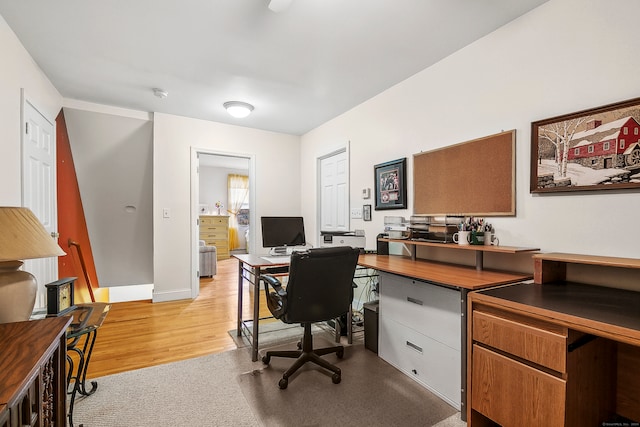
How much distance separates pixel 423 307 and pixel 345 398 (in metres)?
0.77

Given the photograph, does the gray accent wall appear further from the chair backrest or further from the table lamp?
the chair backrest

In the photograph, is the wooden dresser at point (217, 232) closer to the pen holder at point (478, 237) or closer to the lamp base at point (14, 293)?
the lamp base at point (14, 293)

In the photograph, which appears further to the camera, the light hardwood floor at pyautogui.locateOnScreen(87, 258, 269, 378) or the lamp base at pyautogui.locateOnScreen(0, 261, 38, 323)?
the light hardwood floor at pyautogui.locateOnScreen(87, 258, 269, 378)

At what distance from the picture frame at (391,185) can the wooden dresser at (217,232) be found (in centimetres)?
540

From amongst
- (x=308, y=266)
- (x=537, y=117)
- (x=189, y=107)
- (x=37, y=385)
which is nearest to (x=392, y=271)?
(x=308, y=266)

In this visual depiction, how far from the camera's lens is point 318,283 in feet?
6.41

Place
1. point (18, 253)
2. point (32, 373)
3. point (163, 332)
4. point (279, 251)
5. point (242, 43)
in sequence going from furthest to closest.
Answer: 1. point (279, 251)
2. point (163, 332)
3. point (242, 43)
4. point (18, 253)
5. point (32, 373)

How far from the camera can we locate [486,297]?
1439mm

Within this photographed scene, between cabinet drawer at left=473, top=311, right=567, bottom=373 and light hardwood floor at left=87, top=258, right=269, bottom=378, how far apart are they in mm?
2036

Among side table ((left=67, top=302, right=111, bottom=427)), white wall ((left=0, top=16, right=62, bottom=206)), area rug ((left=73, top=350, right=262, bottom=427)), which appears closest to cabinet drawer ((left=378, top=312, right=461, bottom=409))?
area rug ((left=73, top=350, right=262, bottom=427))

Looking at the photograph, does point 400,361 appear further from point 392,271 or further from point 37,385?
point 37,385

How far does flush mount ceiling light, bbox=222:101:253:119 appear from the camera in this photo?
11.3ft

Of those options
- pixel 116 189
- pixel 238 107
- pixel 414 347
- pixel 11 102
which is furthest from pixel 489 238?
pixel 116 189

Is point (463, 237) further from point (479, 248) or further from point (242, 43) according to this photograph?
point (242, 43)
